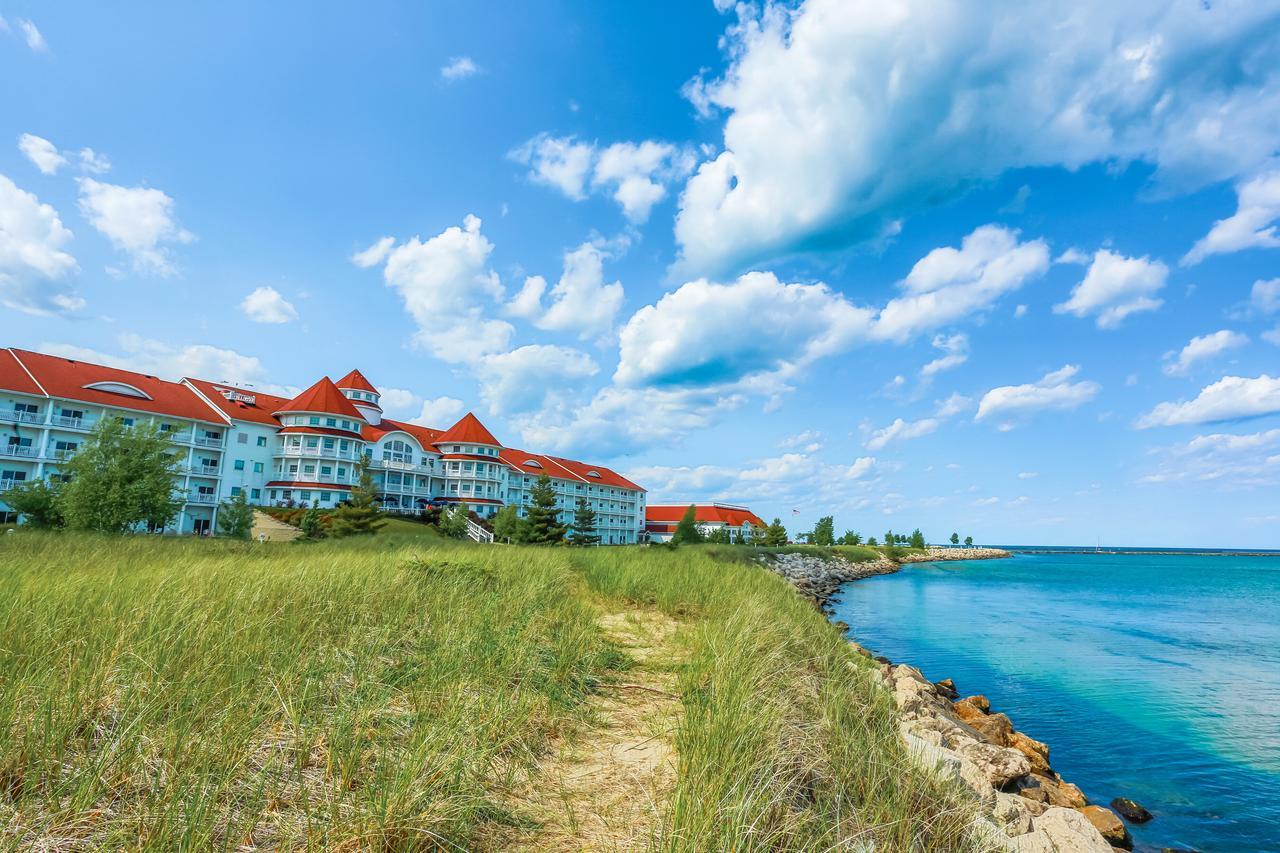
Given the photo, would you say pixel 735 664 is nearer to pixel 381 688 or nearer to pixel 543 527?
pixel 381 688

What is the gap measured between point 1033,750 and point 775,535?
224 feet

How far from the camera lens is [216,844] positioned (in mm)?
2568

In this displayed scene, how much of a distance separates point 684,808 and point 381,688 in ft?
8.82

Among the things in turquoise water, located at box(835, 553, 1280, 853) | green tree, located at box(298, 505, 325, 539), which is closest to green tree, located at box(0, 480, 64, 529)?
green tree, located at box(298, 505, 325, 539)

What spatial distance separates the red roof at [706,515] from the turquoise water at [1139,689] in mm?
58654

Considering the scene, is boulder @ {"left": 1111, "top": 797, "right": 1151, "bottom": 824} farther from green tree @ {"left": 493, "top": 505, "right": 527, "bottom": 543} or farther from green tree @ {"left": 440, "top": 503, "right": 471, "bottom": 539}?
green tree @ {"left": 440, "top": 503, "right": 471, "bottom": 539}

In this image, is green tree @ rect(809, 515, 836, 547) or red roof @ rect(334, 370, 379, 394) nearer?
red roof @ rect(334, 370, 379, 394)

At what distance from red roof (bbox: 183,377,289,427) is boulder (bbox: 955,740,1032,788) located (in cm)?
5546

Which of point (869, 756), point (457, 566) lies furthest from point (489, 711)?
point (457, 566)

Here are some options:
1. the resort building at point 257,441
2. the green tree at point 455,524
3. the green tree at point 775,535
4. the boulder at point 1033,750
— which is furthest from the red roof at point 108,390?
the green tree at point 775,535

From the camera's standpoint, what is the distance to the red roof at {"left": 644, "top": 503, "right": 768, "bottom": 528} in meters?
90.9

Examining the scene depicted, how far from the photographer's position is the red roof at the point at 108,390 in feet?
131

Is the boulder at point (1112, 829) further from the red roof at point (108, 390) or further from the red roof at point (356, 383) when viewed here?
the red roof at point (356, 383)

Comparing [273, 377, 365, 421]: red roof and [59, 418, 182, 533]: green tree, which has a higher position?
[273, 377, 365, 421]: red roof
